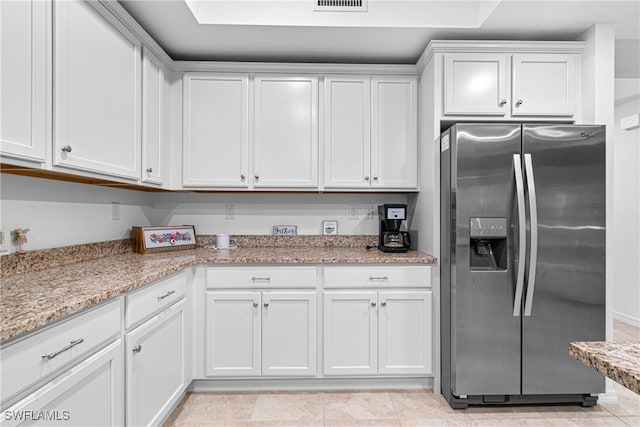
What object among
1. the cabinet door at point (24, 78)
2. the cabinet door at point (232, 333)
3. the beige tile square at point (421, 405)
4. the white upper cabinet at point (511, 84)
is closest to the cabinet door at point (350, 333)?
the beige tile square at point (421, 405)

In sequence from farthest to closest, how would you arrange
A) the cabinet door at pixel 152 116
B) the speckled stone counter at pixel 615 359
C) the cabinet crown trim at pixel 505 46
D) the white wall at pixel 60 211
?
the cabinet crown trim at pixel 505 46
the cabinet door at pixel 152 116
the white wall at pixel 60 211
the speckled stone counter at pixel 615 359

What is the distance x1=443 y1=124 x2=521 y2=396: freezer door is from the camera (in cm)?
203

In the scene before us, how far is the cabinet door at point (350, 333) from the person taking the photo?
2.29 m

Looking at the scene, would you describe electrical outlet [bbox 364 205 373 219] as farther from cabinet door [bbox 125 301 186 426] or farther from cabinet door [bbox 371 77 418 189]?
cabinet door [bbox 125 301 186 426]

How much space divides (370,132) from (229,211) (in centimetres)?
133

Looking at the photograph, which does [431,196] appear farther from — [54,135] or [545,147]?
[54,135]

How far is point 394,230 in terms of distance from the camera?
2.62 m

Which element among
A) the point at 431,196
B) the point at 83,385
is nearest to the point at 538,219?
the point at 431,196

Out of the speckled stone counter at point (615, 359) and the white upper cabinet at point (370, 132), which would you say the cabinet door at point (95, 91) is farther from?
the speckled stone counter at point (615, 359)

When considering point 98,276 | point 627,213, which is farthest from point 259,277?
point 627,213

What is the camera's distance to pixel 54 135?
1419 millimetres

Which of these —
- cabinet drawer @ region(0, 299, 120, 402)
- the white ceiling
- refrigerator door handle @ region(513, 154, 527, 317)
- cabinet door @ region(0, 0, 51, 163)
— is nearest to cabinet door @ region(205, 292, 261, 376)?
cabinet drawer @ region(0, 299, 120, 402)

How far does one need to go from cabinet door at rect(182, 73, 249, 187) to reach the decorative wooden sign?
386mm

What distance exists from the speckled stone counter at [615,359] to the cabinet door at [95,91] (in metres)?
1.85
